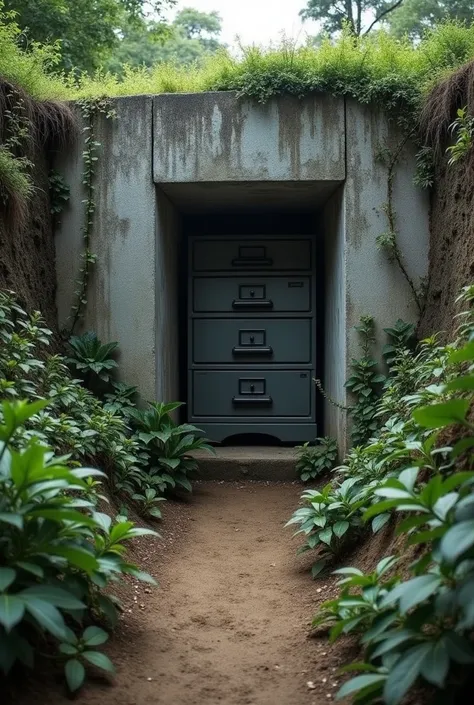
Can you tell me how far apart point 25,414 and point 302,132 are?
14.8 ft

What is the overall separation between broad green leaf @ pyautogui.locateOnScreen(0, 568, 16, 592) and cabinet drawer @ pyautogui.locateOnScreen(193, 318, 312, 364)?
5132 mm

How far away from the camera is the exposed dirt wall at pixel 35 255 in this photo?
547 cm

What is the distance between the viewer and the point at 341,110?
632 centimetres

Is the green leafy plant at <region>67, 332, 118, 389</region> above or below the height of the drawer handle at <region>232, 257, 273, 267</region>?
below

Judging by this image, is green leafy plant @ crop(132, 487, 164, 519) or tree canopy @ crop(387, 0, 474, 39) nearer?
green leafy plant @ crop(132, 487, 164, 519)

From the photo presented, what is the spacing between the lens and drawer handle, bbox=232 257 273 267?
24.2 ft

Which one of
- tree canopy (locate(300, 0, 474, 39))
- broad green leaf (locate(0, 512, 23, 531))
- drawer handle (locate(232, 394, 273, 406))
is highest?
tree canopy (locate(300, 0, 474, 39))

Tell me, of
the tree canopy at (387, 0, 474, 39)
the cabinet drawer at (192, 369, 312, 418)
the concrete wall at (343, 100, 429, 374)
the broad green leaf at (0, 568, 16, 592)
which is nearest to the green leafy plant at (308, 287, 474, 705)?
the broad green leaf at (0, 568, 16, 592)

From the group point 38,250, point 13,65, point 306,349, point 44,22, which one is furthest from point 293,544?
point 44,22

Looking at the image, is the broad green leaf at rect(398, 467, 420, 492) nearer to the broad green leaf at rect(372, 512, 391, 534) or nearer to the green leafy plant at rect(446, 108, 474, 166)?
the broad green leaf at rect(372, 512, 391, 534)

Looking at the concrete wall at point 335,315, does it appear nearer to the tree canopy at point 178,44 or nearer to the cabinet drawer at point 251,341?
the cabinet drawer at point 251,341

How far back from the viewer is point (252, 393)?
7.33m

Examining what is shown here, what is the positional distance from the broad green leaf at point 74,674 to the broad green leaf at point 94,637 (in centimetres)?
12

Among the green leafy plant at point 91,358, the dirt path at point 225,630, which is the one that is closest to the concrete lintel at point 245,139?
the green leafy plant at point 91,358
